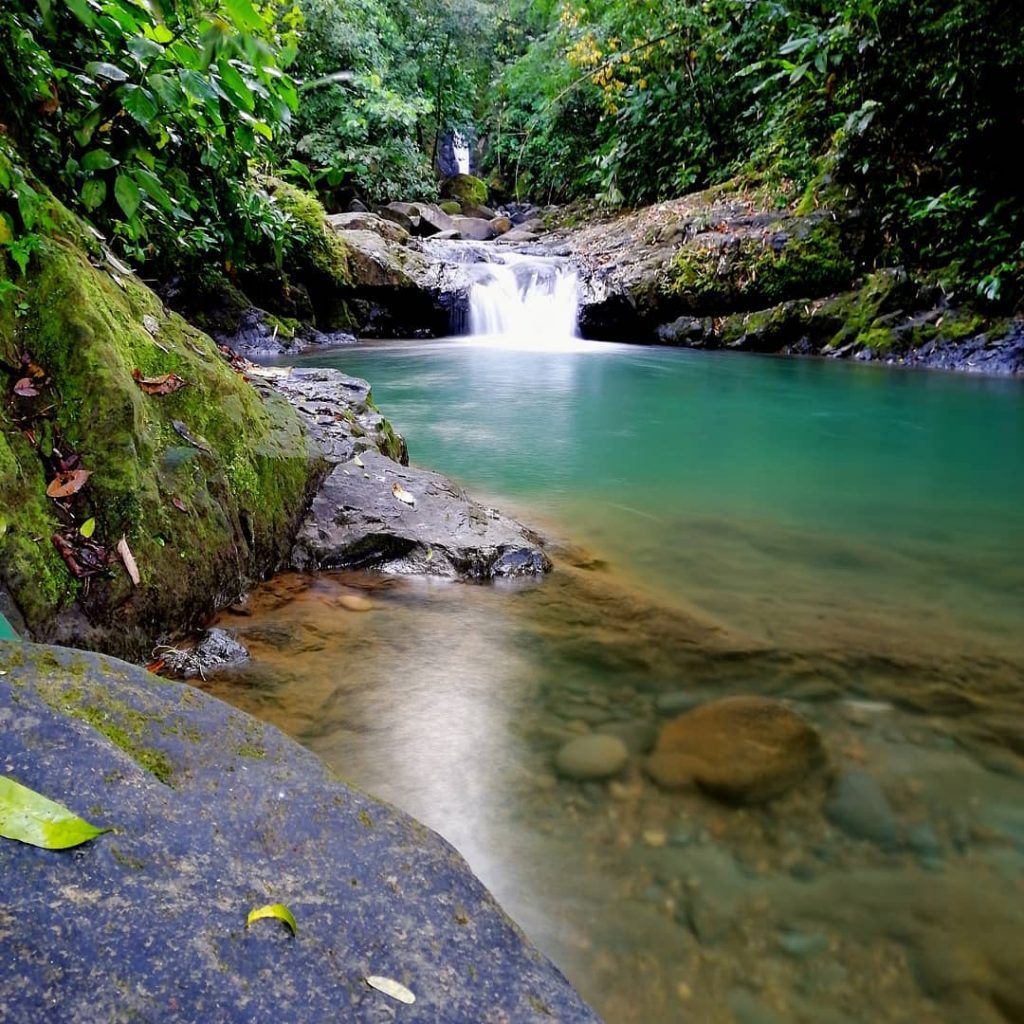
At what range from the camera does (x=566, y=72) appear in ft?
60.2

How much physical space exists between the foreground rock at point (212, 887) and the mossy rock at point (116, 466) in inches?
33.5

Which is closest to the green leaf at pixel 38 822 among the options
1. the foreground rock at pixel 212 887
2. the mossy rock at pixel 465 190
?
the foreground rock at pixel 212 887

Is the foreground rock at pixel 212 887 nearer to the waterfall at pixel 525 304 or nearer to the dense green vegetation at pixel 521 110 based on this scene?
the dense green vegetation at pixel 521 110

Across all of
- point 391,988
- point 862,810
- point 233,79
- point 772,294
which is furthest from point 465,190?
point 391,988

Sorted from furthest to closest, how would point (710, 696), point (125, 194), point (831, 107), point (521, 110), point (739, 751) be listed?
point (521, 110)
point (831, 107)
point (125, 194)
point (710, 696)
point (739, 751)

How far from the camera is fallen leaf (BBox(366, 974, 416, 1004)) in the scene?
2.76ft

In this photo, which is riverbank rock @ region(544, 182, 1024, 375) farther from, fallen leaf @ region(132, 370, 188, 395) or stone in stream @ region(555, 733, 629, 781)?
fallen leaf @ region(132, 370, 188, 395)

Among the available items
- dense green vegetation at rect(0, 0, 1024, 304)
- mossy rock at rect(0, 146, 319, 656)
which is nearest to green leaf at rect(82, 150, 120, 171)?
dense green vegetation at rect(0, 0, 1024, 304)

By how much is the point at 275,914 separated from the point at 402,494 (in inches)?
106

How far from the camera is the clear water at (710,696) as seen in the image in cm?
137

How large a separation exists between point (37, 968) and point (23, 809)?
0.23 meters

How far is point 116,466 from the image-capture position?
7.23 feet

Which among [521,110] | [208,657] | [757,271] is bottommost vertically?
[208,657]

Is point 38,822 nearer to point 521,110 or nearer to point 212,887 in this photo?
point 212,887
